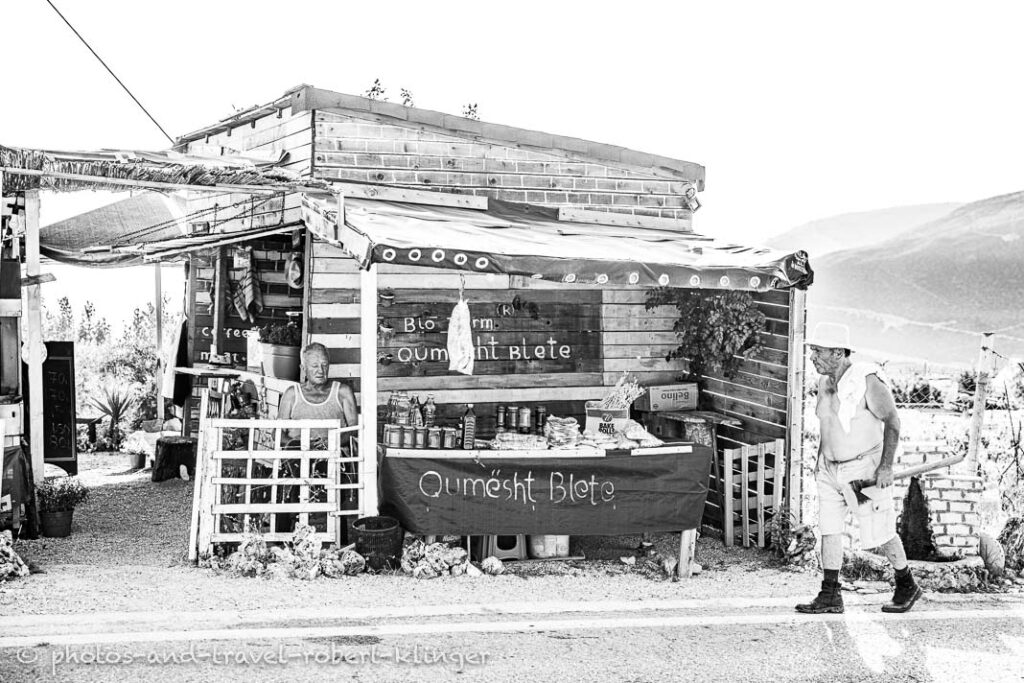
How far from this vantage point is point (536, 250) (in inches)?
327

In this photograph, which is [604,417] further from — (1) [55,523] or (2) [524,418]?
(1) [55,523]

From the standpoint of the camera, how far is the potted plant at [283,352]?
10180mm

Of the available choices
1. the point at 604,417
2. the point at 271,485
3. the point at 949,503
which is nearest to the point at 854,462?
the point at 949,503

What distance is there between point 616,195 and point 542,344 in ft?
6.35

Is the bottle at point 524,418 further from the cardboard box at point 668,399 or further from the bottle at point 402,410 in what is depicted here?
the cardboard box at point 668,399

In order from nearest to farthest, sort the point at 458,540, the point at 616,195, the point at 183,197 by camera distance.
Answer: the point at 458,540, the point at 616,195, the point at 183,197

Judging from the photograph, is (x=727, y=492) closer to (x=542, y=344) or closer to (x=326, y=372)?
(x=542, y=344)

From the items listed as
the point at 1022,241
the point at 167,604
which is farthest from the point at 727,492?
the point at 1022,241

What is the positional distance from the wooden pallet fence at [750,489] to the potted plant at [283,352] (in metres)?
4.19

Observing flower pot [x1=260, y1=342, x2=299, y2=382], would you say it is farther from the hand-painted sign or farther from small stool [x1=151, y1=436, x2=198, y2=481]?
small stool [x1=151, y1=436, x2=198, y2=481]

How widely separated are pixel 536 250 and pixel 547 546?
98.8 inches

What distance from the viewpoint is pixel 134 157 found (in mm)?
8867

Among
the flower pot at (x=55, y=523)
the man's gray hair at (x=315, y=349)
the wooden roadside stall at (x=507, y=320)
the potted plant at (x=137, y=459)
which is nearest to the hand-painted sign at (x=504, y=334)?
the wooden roadside stall at (x=507, y=320)

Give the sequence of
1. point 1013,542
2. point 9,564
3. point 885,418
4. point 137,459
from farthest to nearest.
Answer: point 137,459, point 1013,542, point 9,564, point 885,418
